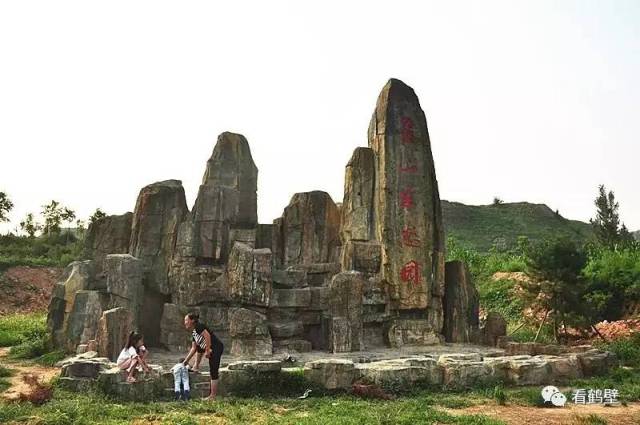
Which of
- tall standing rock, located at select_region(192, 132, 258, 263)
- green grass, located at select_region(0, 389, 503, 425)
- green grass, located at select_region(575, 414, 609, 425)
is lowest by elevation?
green grass, located at select_region(575, 414, 609, 425)

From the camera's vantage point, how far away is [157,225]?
1504 centimetres

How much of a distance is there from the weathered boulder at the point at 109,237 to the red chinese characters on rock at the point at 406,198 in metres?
7.02

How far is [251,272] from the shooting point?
13.4 m

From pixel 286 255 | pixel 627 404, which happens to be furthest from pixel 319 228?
pixel 627 404

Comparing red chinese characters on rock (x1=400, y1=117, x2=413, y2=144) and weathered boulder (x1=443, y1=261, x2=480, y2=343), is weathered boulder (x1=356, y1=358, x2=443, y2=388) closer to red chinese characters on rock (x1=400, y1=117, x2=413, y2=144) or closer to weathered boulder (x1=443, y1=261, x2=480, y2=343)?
weathered boulder (x1=443, y1=261, x2=480, y2=343)

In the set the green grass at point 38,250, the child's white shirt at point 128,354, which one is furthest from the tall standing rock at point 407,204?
the green grass at point 38,250

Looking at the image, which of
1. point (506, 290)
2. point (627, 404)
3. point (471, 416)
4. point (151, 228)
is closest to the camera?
point (471, 416)

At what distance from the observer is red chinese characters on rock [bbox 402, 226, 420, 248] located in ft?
49.2

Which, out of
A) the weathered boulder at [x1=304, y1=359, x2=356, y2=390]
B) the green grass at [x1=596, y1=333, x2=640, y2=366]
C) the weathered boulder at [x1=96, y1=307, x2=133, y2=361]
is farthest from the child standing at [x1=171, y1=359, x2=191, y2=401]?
the green grass at [x1=596, y1=333, x2=640, y2=366]

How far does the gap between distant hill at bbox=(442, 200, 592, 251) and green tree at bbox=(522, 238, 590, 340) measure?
20.9 metres

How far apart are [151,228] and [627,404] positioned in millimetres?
10959

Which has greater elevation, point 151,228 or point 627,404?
point 151,228

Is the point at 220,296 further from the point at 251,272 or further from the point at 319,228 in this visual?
the point at 319,228

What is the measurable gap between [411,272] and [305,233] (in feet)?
9.83
